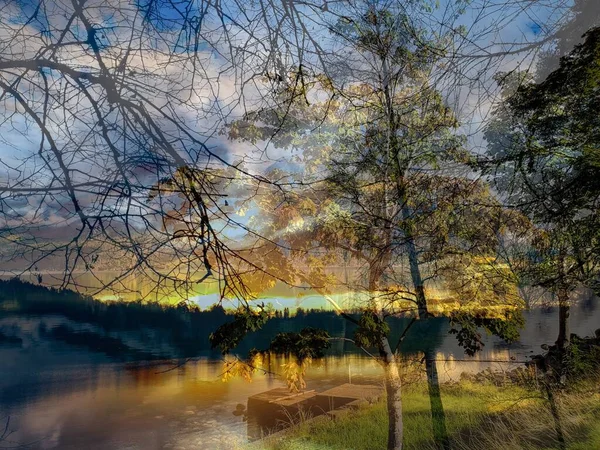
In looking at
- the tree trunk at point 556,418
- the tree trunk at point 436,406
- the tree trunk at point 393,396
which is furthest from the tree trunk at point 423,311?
the tree trunk at point 556,418

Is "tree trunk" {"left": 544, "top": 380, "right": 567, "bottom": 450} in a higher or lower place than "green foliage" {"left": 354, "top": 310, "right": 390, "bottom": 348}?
lower

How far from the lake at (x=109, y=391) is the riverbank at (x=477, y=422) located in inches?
13.4

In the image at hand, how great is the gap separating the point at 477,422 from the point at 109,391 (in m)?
1.89

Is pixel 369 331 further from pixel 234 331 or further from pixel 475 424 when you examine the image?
pixel 475 424

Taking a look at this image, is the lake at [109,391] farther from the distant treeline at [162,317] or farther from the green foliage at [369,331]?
the green foliage at [369,331]

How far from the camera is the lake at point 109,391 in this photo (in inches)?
87.3

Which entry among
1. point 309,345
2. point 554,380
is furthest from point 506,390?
point 309,345

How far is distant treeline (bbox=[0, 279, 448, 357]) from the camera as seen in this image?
2.30 meters

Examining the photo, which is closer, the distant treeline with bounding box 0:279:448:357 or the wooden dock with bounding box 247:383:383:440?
the distant treeline with bounding box 0:279:448:357

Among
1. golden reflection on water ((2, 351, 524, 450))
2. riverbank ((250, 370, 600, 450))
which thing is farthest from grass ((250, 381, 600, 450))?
golden reflection on water ((2, 351, 524, 450))

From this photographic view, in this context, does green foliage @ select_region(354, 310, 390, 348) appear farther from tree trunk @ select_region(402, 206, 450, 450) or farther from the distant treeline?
tree trunk @ select_region(402, 206, 450, 450)

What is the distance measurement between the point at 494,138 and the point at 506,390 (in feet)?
4.59

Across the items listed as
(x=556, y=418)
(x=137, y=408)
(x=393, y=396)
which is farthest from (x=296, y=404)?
(x=556, y=418)

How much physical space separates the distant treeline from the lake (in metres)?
0.03
